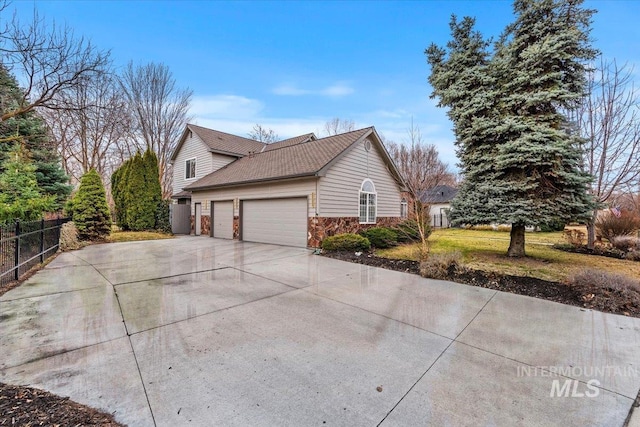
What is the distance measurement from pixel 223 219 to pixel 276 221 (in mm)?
4287

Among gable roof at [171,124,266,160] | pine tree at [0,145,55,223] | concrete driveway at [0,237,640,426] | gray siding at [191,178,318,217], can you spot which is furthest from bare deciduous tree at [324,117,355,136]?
concrete driveway at [0,237,640,426]

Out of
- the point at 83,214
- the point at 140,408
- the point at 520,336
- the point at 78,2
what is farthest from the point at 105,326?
the point at 83,214

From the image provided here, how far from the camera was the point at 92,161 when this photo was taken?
837 inches

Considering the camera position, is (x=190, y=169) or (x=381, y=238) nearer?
(x=381, y=238)

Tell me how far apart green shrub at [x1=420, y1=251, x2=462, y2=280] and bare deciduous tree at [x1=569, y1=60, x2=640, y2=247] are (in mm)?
5719

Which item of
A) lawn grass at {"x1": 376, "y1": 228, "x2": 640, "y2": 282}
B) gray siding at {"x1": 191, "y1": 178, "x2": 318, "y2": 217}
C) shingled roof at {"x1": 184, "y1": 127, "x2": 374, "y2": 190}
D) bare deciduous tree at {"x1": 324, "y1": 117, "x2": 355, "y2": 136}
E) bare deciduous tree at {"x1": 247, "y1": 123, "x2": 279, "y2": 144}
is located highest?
bare deciduous tree at {"x1": 324, "y1": 117, "x2": 355, "y2": 136}

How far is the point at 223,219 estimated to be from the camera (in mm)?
14844

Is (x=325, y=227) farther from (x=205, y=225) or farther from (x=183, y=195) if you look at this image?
(x=183, y=195)

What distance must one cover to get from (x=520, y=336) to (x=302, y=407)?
310 centimetres

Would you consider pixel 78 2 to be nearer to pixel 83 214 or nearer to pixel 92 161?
pixel 83 214

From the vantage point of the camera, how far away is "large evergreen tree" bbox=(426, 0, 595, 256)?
739cm

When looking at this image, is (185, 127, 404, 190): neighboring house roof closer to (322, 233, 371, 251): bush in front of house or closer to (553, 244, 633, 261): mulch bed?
(322, 233, 371, 251): bush in front of house

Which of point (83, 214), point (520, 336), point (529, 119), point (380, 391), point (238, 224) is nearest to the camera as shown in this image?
point (380, 391)

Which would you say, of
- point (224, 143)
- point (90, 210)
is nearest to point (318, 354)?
point (90, 210)
